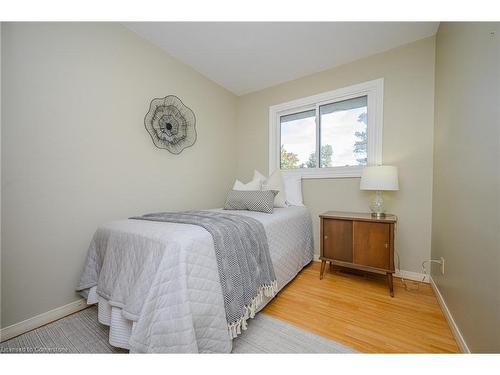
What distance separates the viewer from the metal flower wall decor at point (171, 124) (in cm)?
207

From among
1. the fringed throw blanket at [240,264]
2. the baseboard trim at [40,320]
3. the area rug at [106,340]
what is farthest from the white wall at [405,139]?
the baseboard trim at [40,320]

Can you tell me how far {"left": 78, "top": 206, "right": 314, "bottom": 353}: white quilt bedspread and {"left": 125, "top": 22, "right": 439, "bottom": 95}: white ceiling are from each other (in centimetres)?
189

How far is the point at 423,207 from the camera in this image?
6.48ft

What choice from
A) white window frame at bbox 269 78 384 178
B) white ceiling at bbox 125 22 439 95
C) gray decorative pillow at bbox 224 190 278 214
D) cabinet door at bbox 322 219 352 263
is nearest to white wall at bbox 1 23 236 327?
white ceiling at bbox 125 22 439 95

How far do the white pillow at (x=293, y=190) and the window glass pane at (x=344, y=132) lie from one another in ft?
1.25

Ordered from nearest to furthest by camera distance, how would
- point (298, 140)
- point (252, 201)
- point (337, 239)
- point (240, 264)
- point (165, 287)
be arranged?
point (165, 287)
point (240, 264)
point (337, 239)
point (252, 201)
point (298, 140)

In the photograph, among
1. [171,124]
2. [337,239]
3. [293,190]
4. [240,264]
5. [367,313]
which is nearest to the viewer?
[240,264]

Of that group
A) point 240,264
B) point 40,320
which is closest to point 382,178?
point 240,264

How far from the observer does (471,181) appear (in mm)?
1104

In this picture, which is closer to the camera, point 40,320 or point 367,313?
point 40,320

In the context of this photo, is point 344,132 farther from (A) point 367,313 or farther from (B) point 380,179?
(A) point 367,313

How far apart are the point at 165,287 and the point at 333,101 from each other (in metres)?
2.65

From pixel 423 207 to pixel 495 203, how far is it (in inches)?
51.0
